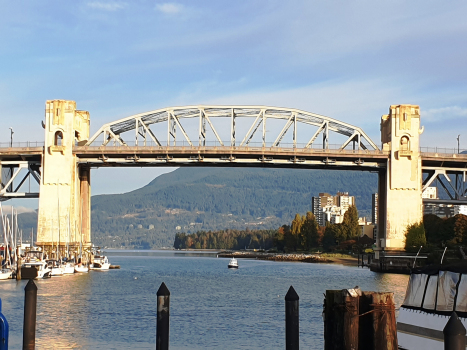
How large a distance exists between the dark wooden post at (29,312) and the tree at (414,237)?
64.3m

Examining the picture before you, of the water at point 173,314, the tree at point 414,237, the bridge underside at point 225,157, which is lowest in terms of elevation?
the water at point 173,314

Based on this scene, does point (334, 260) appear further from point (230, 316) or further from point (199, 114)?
point (230, 316)

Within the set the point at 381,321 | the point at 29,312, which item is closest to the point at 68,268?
the point at 29,312

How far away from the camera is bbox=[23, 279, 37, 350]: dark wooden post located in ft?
69.1

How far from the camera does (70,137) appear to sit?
85.0 meters

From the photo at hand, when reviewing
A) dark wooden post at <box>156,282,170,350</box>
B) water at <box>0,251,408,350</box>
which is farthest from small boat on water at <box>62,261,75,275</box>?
dark wooden post at <box>156,282,170,350</box>

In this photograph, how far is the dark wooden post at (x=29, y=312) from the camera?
21.1 m

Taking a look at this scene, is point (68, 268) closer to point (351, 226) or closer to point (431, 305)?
point (431, 305)

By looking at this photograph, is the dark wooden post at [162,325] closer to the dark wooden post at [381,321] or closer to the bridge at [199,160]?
the dark wooden post at [381,321]

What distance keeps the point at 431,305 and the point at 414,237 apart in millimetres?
64053

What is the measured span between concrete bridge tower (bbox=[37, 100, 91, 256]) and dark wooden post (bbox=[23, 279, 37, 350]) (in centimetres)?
6002

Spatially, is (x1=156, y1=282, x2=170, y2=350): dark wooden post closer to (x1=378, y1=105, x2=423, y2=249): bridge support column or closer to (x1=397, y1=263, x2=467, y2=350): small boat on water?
(x1=397, y1=263, x2=467, y2=350): small boat on water

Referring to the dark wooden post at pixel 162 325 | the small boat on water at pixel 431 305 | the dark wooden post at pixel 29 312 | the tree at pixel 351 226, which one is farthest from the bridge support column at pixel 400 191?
the tree at pixel 351 226

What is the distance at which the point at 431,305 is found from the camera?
20.7 metres
